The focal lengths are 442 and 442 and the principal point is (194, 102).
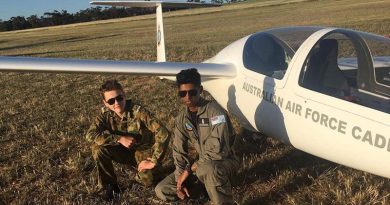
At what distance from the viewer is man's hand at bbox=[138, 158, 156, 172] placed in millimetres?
5152

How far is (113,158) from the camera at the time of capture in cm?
536

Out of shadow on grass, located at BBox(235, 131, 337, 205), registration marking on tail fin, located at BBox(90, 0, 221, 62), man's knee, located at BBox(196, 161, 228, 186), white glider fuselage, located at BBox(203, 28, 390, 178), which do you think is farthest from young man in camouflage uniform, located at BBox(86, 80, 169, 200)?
registration marking on tail fin, located at BBox(90, 0, 221, 62)

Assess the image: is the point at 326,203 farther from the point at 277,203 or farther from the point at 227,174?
the point at 227,174

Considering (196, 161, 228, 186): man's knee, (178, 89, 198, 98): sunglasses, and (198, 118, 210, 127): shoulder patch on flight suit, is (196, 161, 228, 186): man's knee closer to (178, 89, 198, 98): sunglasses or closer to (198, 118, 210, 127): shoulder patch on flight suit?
(198, 118, 210, 127): shoulder patch on flight suit

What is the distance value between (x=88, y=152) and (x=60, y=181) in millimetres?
993

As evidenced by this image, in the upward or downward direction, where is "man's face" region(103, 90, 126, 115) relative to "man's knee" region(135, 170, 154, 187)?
upward

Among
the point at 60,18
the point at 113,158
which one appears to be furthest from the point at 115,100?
the point at 60,18

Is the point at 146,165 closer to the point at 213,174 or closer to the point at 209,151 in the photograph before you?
the point at 209,151

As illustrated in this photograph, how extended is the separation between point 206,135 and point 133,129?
3.56ft

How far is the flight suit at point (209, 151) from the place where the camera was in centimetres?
450

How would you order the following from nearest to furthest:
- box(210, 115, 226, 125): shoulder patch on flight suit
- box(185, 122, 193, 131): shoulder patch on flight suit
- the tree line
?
box(210, 115, 226, 125): shoulder patch on flight suit < box(185, 122, 193, 131): shoulder patch on flight suit < the tree line

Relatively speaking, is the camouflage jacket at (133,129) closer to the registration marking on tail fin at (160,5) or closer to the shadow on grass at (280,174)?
the shadow on grass at (280,174)

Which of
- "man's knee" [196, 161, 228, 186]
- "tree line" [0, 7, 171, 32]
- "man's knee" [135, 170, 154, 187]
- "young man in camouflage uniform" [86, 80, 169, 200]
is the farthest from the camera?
"tree line" [0, 7, 171, 32]

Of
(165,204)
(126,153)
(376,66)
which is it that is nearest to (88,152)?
(126,153)
